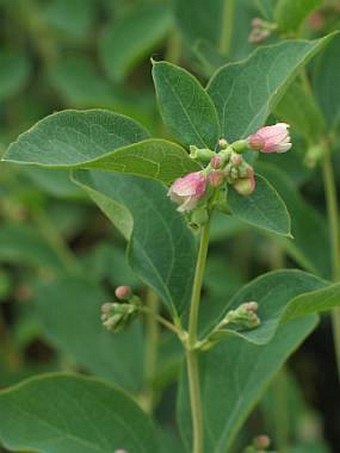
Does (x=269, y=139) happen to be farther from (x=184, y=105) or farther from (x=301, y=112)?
(x=301, y=112)

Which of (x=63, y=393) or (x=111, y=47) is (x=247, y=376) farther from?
(x=111, y=47)

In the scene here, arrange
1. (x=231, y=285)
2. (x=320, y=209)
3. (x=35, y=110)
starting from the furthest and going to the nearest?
(x=35, y=110) < (x=320, y=209) < (x=231, y=285)

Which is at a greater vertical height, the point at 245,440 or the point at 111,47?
the point at 111,47

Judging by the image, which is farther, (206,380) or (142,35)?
(142,35)

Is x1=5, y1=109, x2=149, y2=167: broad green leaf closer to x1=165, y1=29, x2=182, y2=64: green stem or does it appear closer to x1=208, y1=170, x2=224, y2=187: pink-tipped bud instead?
x1=208, y1=170, x2=224, y2=187: pink-tipped bud

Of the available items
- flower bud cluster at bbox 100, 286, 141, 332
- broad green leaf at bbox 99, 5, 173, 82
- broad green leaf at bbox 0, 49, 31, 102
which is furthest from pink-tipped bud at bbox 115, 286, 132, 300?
broad green leaf at bbox 0, 49, 31, 102

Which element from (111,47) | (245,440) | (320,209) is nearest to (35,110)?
(111,47)
